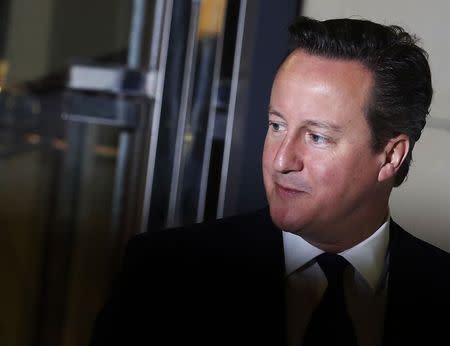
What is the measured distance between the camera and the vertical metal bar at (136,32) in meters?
1.22

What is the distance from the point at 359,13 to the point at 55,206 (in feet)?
2.21

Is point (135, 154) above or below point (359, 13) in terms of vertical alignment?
below

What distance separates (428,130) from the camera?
2.76ft

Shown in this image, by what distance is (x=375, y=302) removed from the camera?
81 cm

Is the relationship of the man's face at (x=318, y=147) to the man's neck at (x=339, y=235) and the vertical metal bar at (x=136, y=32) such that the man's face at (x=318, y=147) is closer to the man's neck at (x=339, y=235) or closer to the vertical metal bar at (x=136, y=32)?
the man's neck at (x=339, y=235)

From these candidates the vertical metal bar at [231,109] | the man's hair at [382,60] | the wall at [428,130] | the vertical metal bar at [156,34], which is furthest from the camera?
the vertical metal bar at [156,34]

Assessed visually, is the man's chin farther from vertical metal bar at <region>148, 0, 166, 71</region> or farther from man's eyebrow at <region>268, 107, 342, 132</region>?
vertical metal bar at <region>148, 0, 166, 71</region>

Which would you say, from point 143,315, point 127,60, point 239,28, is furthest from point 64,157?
point 143,315

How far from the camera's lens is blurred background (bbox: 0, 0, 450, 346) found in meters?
0.90

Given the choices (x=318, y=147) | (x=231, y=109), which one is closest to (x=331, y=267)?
(x=318, y=147)

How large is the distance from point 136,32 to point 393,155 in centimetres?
59

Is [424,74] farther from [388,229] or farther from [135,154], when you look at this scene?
[135,154]

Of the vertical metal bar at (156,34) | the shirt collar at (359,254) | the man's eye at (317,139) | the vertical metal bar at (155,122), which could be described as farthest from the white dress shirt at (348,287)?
the vertical metal bar at (156,34)

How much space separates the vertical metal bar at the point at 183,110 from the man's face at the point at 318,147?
333 mm
